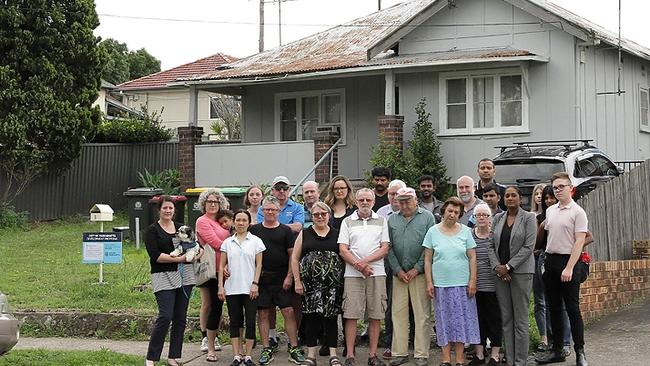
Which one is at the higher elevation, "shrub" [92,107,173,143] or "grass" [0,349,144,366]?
"shrub" [92,107,173,143]

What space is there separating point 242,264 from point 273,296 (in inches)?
19.2

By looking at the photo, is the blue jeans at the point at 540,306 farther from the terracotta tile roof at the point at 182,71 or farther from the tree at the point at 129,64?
the tree at the point at 129,64

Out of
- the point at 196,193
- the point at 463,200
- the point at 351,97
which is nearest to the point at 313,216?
the point at 463,200

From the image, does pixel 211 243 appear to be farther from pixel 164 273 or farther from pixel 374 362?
pixel 374 362

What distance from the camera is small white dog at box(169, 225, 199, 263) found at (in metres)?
9.40

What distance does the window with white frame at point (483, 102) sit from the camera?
19.5 m

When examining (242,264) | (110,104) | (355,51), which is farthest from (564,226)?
(110,104)

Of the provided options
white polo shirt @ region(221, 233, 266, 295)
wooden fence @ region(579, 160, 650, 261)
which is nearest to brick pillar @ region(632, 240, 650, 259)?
wooden fence @ region(579, 160, 650, 261)

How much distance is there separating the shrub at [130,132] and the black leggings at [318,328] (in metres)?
16.8

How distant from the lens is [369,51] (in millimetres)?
20312

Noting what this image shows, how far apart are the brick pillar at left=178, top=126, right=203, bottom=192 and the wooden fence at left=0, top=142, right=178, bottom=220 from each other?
3.36 metres

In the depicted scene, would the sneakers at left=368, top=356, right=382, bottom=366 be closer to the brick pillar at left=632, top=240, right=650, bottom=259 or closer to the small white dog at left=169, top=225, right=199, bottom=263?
the small white dog at left=169, top=225, right=199, bottom=263

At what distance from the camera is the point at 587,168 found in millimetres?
15523

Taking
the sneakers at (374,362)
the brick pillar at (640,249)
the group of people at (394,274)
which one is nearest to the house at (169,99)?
the brick pillar at (640,249)
